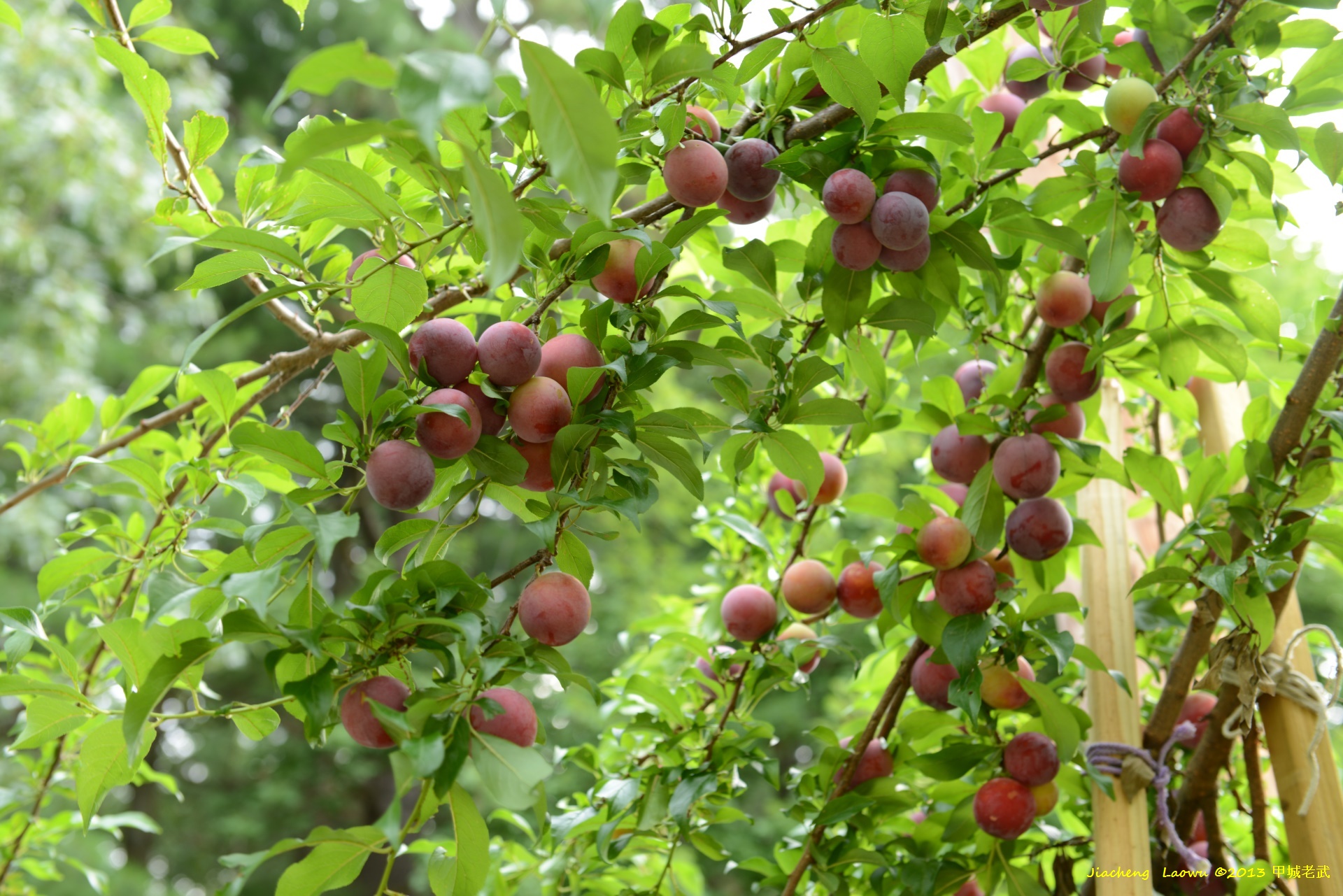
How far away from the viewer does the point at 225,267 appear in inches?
21.7

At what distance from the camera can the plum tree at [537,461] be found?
1.79ft

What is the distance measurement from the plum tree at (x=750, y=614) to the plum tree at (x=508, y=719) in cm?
36

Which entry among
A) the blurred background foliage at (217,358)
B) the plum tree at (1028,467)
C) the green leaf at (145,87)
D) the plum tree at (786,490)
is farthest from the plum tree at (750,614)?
the blurred background foliage at (217,358)

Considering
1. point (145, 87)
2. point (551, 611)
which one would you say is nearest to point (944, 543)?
point (551, 611)

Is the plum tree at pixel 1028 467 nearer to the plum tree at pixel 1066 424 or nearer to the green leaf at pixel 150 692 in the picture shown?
the plum tree at pixel 1066 424

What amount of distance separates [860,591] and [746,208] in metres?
0.36

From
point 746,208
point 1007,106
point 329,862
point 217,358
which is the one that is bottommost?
point 329,862

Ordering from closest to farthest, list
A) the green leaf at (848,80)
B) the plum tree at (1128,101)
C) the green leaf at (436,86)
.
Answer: the green leaf at (436,86)
the green leaf at (848,80)
the plum tree at (1128,101)

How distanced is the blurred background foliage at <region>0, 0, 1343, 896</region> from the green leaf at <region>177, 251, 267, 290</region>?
1.99 metres

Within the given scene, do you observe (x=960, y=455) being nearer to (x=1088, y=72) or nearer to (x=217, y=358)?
(x=1088, y=72)

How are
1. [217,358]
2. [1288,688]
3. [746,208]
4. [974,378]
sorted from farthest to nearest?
[217,358]
[974,378]
[1288,688]
[746,208]

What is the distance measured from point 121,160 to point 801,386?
3.61 metres

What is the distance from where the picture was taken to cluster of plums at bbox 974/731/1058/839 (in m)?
0.71

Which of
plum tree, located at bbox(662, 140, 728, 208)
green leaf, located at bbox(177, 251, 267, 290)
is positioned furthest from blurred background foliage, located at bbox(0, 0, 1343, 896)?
green leaf, located at bbox(177, 251, 267, 290)
